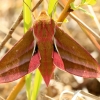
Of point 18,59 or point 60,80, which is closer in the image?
point 18,59

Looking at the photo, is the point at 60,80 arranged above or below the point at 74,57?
below

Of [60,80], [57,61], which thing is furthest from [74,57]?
[60,80]

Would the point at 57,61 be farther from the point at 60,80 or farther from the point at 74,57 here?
the point at 60,80

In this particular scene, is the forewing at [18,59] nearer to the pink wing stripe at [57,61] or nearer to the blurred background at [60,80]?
the pink wing stripe at [57,61]

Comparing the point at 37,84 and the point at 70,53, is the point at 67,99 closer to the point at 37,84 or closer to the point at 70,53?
the point at 37,84

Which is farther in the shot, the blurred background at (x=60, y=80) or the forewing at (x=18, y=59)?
the blurred background at (x=60, y=80)

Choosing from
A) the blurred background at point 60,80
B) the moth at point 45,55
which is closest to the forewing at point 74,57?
A: the moth at point 45,55
